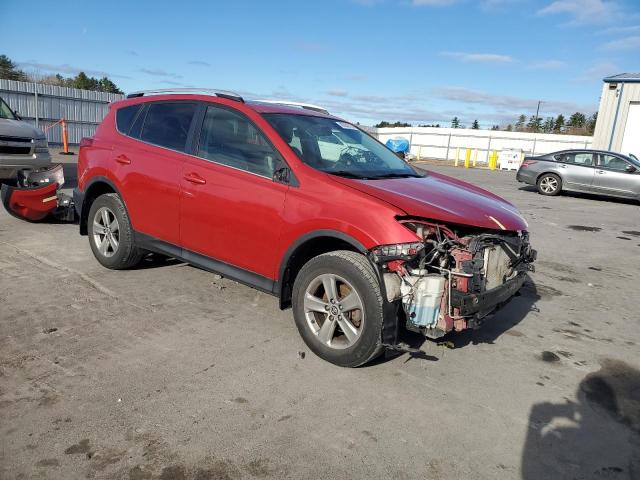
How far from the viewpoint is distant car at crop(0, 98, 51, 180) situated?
934cm

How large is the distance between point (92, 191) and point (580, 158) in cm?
1457

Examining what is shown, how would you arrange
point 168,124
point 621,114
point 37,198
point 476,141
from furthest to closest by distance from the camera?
point 476,141
point 621,114
point 37,198
point 168,124

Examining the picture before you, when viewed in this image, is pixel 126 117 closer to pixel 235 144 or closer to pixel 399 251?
pixel 235 144

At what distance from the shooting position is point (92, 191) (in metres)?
5.60

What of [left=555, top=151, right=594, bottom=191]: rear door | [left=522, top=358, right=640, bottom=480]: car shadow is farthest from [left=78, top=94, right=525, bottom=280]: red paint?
[left=555, top=151, right=594, bottom=191]: rear door

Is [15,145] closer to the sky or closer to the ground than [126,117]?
closer to the ground

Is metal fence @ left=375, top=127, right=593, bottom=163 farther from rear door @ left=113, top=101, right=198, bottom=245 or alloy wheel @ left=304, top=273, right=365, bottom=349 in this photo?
alloy wheel @ left=304, top=273, right=365, bottom=349

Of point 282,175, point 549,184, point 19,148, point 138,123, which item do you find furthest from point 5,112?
point 549,184

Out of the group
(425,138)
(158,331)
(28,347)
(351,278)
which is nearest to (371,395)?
(351,278)

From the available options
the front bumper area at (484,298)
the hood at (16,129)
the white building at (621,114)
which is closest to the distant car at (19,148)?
the hood at (16,129)

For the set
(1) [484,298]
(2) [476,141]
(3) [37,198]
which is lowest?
(3) [37,198]

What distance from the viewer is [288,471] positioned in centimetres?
253

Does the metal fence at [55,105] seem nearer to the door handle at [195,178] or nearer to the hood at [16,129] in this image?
the hood at [16,129]

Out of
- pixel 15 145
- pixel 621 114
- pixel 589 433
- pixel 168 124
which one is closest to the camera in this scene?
pixel 589 433
